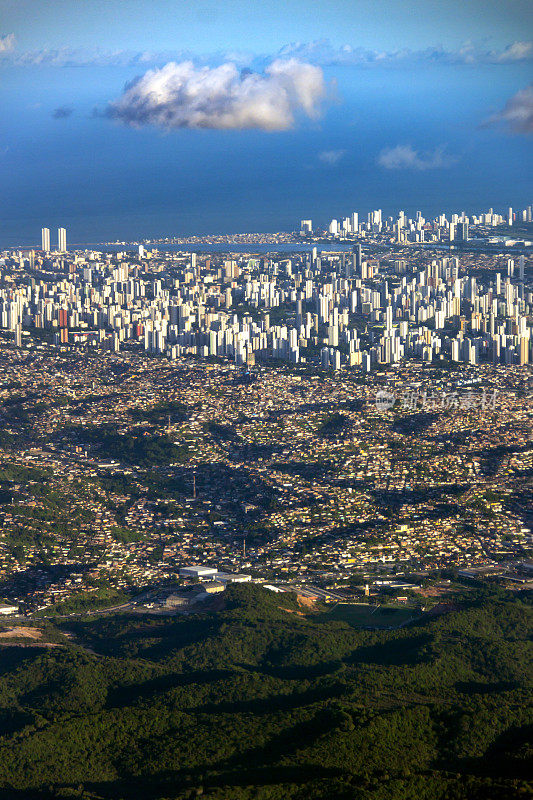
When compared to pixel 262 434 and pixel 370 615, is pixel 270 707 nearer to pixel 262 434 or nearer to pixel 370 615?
pixel 370 615

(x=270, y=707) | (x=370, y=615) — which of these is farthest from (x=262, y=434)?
(x=270, y=707)

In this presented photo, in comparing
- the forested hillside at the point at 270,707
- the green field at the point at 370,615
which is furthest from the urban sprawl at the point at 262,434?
the forested hillside at the point at 270,707

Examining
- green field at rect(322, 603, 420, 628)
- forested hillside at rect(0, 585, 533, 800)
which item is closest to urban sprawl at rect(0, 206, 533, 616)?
green field at rect(322, 603, 420, 628)

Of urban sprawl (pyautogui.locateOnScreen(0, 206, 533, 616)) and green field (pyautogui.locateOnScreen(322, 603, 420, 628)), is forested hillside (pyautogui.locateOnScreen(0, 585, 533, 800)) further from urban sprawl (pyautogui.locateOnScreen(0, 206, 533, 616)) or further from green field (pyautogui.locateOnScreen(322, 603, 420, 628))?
urban sprawl (pyautogui.locateOnScreen(0, 206, 533, 616))

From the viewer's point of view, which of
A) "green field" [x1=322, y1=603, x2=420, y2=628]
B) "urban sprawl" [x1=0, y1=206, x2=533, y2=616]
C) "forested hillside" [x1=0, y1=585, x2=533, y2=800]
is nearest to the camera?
"forested hillside" [x1=0, y1=585, x2=533, y2=800]

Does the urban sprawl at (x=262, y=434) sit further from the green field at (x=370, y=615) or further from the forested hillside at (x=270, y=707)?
the forested hillside at (x=270, y=707)

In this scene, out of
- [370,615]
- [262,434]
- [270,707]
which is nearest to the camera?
[270,707]

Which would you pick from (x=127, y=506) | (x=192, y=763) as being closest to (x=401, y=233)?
(x=127, y=506)

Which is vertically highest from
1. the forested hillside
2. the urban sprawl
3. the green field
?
the urban sprawl
